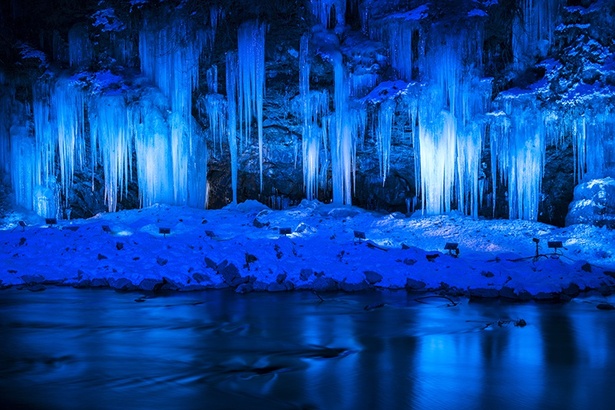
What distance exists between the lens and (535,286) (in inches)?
444

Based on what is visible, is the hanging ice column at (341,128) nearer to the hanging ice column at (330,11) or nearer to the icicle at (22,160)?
the hanging ice column at (330,11)

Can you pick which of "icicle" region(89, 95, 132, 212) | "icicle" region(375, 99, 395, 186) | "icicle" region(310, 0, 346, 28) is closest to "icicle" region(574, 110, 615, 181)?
"icicle" region(375, 99, 395, 186)

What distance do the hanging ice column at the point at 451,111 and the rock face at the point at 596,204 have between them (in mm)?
3282

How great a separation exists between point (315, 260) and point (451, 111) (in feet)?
28.8

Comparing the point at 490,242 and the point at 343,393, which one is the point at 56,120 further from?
the point at 343,393

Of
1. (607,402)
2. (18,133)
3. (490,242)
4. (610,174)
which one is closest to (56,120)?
(18,133)

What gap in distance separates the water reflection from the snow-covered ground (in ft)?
5.98

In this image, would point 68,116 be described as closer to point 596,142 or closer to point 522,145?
point 522,145

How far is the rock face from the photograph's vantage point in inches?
684

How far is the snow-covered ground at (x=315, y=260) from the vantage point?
11891mm

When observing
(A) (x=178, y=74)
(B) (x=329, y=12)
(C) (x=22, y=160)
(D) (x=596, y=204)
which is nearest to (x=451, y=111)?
(D) (x=596, y=204)

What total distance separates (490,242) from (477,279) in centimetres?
510

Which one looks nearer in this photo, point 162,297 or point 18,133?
point 162,297

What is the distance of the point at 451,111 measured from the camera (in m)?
19.2
